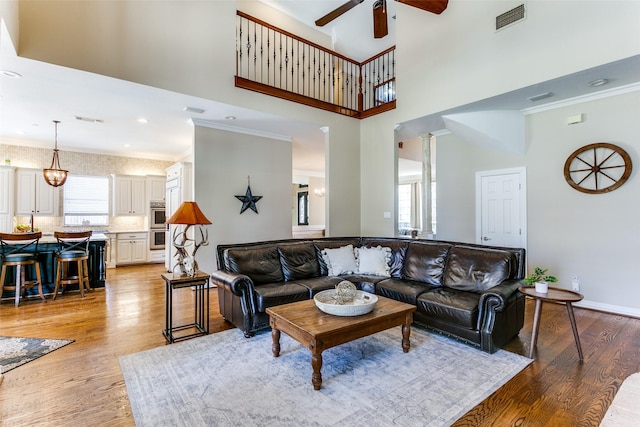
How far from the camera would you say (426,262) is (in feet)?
12.9

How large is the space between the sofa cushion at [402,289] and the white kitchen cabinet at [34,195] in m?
7.48

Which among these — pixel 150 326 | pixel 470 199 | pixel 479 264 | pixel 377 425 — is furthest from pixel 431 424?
pixel 470 199

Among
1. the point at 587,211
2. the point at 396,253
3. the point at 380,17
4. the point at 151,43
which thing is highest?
the point at 380,17

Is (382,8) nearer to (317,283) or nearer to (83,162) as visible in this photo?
(317,283)

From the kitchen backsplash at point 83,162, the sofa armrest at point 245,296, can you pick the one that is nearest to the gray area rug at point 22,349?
the sofa armrest at point 245,296

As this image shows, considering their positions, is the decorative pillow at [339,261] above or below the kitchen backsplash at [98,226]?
below

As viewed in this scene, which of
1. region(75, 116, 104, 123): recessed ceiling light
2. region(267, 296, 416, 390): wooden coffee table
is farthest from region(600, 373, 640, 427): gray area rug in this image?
region(75, 116, 104, 123): recessed ceiling light

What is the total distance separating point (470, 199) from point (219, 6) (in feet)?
17.1

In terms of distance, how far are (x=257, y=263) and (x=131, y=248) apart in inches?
209

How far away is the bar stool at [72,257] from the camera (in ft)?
15.1

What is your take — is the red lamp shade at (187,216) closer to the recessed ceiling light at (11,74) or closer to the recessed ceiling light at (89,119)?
the recessed ceiling light at (11,74)

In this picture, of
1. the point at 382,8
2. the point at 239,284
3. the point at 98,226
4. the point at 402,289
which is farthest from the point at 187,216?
the point at 98,226

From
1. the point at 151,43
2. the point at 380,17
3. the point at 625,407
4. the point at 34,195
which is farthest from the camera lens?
the point at 34,195

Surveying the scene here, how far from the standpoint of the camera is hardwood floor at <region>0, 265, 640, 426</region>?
1.99 meters
